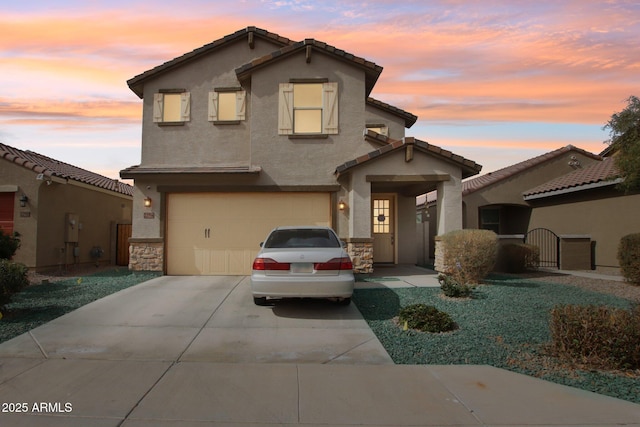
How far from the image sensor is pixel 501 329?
643 centimetres

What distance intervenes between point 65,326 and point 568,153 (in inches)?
729

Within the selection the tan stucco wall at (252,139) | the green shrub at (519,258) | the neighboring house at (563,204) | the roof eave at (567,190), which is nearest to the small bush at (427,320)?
the tan stucco wall at (252,139)

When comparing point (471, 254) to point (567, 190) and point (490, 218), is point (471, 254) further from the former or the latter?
point (490, 218)

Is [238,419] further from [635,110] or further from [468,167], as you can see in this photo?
[468,167]

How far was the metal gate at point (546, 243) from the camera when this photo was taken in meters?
15.2

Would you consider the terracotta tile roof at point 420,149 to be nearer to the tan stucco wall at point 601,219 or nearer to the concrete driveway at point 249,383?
the concrete driveway at point 249,383

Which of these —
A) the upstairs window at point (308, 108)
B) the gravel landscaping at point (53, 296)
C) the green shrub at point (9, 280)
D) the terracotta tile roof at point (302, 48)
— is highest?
the terracotta tile roof at point (302, 48)

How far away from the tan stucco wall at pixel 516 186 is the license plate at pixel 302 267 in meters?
10.9

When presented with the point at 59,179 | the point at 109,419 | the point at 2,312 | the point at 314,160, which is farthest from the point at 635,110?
the point at 59,179

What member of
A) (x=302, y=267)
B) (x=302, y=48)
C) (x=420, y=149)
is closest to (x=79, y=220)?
(x=302, y=48)

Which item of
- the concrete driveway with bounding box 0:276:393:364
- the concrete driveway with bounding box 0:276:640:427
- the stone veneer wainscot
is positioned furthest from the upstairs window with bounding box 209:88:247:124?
the concrete driveway with bounding box 0:276:640:427

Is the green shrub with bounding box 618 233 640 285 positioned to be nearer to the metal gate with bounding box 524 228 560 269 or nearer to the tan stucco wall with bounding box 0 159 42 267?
the metal gate with bounding box 524 228 560 269

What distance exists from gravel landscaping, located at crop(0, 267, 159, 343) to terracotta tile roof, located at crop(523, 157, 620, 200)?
13.6m

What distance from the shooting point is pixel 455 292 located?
841cm
